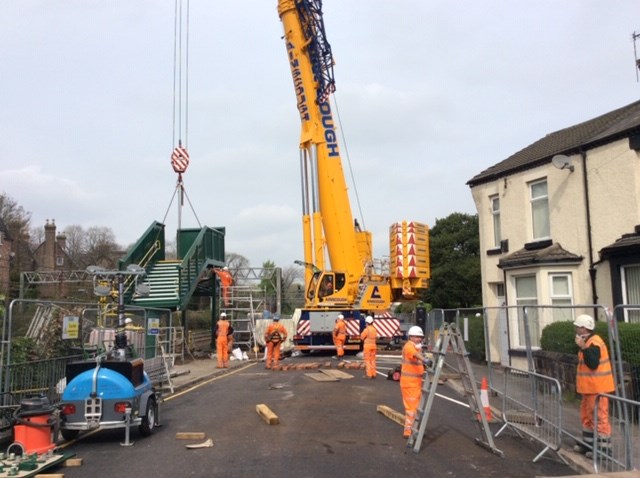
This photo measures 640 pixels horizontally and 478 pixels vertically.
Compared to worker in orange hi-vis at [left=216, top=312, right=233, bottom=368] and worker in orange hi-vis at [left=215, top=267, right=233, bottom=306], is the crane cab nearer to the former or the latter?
worker in orange hi-vis at [left=216, top=312, right=233, bottom=368]

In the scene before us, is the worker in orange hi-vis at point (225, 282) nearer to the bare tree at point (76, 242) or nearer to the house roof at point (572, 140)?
the house roof at point (572, 140)

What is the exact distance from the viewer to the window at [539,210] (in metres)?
17.2

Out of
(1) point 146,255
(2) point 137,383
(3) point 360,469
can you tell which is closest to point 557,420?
(3) point 360,469

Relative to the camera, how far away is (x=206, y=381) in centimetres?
1669

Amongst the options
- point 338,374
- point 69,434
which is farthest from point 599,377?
point 338,374

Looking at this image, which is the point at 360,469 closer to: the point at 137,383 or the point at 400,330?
the point at 137,383

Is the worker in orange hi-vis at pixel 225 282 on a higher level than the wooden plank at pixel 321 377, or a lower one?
higher

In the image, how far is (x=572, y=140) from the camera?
1706cm

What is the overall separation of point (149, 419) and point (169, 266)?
15720 millimetres

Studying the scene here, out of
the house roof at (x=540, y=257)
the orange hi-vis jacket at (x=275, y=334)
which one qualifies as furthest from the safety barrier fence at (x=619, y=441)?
the orange hi-vis jacket at (x=275, y=334)

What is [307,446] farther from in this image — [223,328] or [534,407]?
[223,328]

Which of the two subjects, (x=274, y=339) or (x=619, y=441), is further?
(x=274, y=339)

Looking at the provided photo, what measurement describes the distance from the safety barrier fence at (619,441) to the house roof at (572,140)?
9374 millimetres

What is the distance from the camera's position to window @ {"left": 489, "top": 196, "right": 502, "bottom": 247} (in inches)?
763
